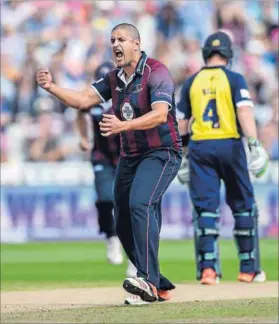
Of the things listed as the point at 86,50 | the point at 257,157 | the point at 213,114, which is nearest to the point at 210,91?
the point at 213,114

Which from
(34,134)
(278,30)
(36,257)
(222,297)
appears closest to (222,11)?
(278,30)

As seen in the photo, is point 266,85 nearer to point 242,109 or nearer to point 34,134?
Answer: point 34,134

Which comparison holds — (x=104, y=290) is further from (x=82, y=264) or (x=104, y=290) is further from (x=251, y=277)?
(x=82, y=264)

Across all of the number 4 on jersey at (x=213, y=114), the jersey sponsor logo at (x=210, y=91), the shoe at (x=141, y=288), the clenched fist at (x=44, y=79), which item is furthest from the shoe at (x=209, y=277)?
the clenched fist at (x=44, y=79)

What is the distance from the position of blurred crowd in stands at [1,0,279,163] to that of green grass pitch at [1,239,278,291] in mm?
2394

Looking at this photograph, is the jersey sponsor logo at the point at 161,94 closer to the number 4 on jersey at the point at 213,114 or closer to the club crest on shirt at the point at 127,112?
the club crest on shirt at the point at 127,112

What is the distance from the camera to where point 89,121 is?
1238 cm

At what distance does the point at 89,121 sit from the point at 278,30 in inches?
397

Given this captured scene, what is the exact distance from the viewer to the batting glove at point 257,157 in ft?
31.7

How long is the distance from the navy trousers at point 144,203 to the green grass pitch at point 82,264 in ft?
8.25

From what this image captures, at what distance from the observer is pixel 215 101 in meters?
9.84

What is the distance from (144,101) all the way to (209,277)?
293cm

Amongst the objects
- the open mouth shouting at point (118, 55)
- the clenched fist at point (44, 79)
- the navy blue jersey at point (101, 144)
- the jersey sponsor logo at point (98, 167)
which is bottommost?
the jersey sponsor logo at point (98, 167)

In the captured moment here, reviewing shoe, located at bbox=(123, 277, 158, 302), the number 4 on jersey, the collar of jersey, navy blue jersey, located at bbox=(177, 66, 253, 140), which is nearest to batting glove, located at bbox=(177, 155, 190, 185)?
navy blue jersey, located at bbox=(177, 66, 253, 140)
